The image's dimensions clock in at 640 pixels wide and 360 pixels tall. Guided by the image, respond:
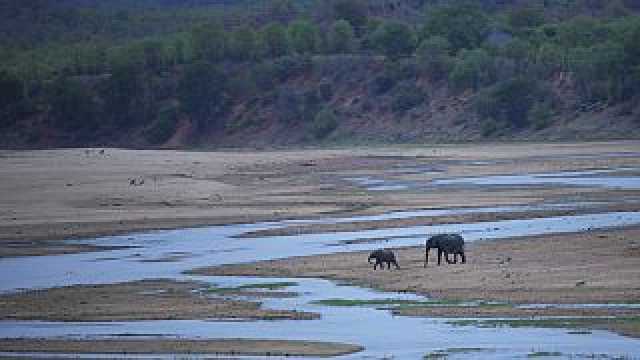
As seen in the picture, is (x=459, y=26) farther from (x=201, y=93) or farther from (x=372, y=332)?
(x=372, y=332)

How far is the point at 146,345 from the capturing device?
24578 mm

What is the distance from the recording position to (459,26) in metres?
112

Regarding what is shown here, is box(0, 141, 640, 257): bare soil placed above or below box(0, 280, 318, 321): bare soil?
below

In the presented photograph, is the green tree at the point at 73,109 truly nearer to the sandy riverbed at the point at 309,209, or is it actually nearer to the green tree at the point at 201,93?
the green tree at the point at 201,93

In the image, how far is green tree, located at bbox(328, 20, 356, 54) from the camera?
377 ft

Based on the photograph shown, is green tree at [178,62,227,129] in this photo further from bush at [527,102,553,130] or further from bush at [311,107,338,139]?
bush at [527,102,553,130]

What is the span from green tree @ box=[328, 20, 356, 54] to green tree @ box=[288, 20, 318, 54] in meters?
1.09

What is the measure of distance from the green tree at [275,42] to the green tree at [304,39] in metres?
0.50

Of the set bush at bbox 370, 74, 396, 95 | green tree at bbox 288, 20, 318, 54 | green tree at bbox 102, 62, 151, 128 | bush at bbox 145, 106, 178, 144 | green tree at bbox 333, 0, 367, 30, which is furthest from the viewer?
green tree at bbox 333, 0, 367, 30

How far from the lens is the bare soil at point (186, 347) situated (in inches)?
928

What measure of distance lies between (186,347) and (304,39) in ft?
302

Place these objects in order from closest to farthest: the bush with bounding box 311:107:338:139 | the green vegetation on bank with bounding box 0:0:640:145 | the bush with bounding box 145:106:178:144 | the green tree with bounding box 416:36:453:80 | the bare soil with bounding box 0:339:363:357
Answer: the bare soil with bounding box 0:339:363:357, the green vegetation on bank with bounding box 0:0:640:145, the bush with bounding box 311:107:338:139, the green tree with bounding box 416:36:453:80, the bush with bounding box 145:106:178:144

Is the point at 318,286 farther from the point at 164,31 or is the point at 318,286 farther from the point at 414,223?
the point at 164,31

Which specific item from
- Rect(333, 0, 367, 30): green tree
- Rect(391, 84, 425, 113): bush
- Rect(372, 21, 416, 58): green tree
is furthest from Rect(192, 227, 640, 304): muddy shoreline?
Rect(333, 0, 367, 30): green tree
